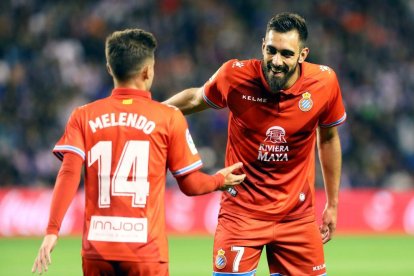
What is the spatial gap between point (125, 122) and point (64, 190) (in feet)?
1.53

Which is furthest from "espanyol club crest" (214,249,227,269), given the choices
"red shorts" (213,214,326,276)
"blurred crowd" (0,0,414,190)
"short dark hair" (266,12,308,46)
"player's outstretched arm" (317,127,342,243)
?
"blurred crowd" (0,0,414,190)

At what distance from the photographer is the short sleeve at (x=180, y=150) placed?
4.94 meters

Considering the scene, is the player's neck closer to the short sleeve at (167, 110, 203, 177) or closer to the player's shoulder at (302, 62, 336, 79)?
the short sleeve at (167, 110, 203, 177)

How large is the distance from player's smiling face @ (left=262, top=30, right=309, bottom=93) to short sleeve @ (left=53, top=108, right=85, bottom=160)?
1497mm

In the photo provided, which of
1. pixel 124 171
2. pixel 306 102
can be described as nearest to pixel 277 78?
pixel 306 102

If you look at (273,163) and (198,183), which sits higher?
(273,163)

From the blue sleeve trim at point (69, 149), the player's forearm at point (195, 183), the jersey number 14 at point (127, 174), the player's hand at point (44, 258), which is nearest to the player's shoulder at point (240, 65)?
the player's forearm at point (195, 183)

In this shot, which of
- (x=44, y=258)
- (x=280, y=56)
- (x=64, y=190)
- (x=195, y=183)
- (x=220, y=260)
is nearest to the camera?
(x=44, y=258)

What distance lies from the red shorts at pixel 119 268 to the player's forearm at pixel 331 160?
1.97 m

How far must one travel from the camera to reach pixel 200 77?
1722 cm

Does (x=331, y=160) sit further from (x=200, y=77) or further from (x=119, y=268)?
(x=200, y=77)

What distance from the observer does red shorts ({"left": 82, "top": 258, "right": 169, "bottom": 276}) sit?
4.82 m

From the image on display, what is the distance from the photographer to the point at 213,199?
1513 cm

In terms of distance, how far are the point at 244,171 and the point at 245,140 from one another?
201 millimetres
